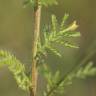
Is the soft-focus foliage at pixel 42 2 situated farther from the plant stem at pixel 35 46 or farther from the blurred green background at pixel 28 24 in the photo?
the blurred green background at pixel 28 24

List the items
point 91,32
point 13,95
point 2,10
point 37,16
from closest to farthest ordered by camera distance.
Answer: point 37,16 < point 13,95 < point 2,10 < point 91,32

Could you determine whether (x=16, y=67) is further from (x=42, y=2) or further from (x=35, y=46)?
(x=42, y=2)

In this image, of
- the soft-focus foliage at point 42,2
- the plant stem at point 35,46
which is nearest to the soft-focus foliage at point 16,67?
the plant stem at point 35,46

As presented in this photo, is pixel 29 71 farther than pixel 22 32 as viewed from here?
No

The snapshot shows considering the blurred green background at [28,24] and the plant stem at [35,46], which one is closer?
the plant stem at [35,46]

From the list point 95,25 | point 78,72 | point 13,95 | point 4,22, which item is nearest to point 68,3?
point 95,25

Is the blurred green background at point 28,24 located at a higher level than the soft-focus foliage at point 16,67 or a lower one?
lower

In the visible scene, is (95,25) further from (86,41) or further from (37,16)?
(37,16)

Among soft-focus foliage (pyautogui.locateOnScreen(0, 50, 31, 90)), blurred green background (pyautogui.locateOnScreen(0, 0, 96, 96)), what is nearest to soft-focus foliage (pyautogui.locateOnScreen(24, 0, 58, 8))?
soft-focus foliage (pyautogui.locateOnScreen(0, 50, 31, 90))

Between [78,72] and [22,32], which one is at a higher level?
[78,72]

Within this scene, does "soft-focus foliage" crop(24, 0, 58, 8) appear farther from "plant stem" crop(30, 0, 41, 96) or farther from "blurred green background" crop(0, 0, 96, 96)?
"blurred green background" crop(0, 0, 96, 96)

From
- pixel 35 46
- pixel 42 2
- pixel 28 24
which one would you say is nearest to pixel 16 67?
pixel 35 46
